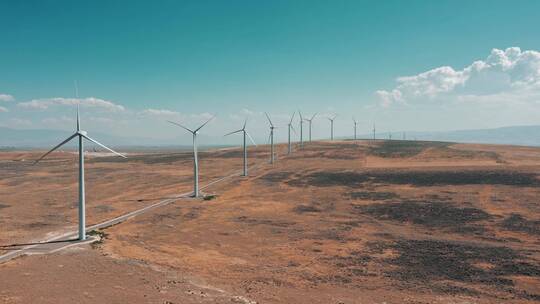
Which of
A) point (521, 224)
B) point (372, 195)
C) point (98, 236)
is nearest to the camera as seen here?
point (98, 236)

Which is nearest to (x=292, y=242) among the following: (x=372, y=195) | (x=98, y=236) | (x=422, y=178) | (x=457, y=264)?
(x=457, y=264)

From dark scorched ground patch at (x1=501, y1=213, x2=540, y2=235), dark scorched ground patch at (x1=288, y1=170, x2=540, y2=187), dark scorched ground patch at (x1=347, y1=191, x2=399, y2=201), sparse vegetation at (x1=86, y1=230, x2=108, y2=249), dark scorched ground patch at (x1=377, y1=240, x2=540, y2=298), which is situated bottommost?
dark scorched ground patch at (x1=377, y1=240, x2=540, y2=298)

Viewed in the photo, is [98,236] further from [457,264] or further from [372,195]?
[372,195]

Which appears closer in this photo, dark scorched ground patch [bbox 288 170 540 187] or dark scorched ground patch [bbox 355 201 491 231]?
dark scorched ground patch [bbox 355 201 491 231]

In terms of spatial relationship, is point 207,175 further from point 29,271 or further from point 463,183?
point 29,271

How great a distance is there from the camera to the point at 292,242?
47875 millimetres

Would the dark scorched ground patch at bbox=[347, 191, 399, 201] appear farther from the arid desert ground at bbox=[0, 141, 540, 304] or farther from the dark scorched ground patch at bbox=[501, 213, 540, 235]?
the dark scorched ground patch at bbox=[501, 213, 540, 235]

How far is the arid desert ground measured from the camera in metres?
31.6

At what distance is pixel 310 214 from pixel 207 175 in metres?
63.2

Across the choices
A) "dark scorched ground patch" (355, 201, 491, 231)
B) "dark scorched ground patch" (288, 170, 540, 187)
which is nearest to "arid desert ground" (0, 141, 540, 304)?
"dark scorched ground patch" (355, 201, 491, 231)

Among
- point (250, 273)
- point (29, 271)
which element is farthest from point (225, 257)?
point (29, 271)

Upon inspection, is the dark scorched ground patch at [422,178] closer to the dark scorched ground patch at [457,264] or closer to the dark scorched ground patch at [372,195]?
the dark scorched ground patch at [372,195]

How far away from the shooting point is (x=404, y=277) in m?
35.5

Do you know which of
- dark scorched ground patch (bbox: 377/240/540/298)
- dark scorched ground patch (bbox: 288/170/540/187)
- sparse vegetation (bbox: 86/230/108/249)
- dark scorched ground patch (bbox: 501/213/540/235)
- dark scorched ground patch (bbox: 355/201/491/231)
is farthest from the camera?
dark scorched ground patch (bbox: 288/170/540/187)
